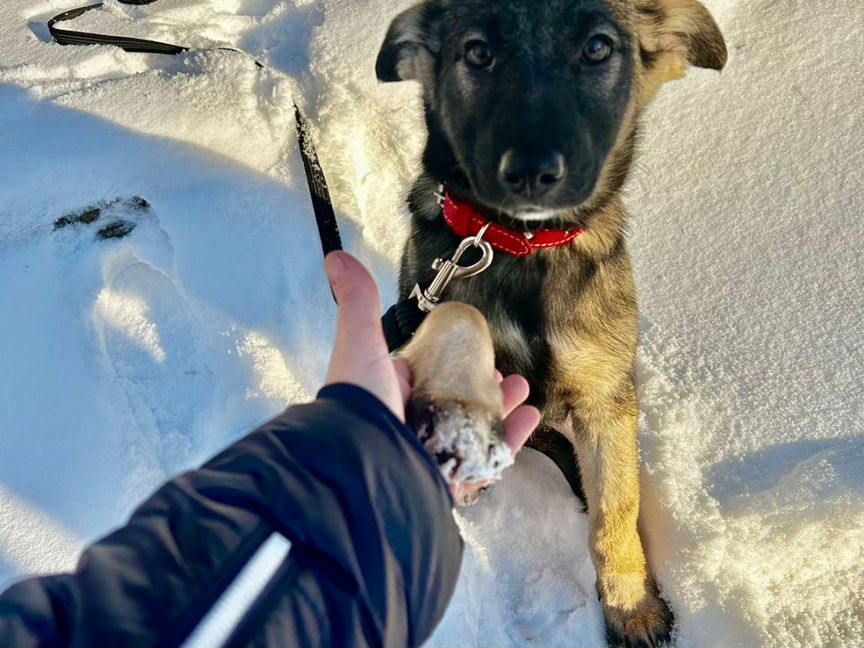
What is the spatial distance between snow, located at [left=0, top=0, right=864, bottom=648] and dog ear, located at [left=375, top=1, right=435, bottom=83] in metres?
1.05

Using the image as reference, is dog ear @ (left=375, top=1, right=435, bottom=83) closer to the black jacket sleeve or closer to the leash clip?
the leash clip

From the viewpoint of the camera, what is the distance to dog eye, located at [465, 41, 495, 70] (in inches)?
82.4

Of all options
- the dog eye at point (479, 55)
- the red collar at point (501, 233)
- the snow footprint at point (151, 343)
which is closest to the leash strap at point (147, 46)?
the snow footprint at point (151, 343)

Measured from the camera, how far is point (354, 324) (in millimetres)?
1578

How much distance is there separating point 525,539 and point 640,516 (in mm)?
457

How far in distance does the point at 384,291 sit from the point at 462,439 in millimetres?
1717

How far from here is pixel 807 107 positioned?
3.28 m

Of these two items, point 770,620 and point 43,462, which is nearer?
point 770,620

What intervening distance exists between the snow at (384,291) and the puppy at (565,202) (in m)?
0.30

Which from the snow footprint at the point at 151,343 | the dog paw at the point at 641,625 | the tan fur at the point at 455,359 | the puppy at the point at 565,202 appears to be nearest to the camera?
the tan fur at the point at 455,359

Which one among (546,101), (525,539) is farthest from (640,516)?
(546,101)

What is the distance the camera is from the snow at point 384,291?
95.3 inches

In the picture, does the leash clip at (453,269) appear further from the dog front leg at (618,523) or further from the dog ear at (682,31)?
the dog ear at (682,31)

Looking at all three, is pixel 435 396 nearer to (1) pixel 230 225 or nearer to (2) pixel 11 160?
(1) pixel 230 225
